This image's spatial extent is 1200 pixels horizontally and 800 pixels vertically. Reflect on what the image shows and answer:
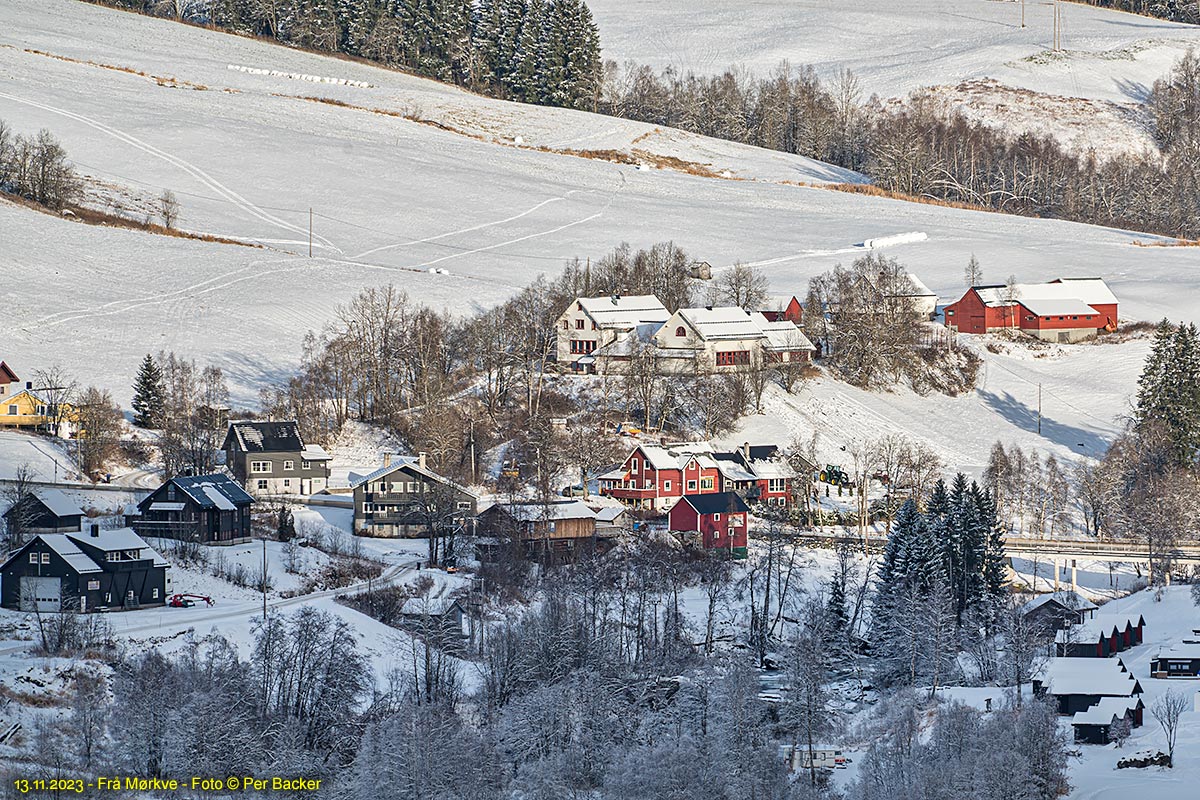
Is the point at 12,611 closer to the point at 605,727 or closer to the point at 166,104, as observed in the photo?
the point at 605,727

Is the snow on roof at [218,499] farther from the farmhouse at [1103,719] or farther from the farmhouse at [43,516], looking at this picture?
the farmhouse at [1103,719]

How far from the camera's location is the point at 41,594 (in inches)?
2095

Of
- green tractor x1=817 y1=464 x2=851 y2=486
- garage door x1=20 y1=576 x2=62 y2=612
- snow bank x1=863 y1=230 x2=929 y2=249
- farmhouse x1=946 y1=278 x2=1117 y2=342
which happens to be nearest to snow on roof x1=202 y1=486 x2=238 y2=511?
garage door x1=20 y1=576 x2=62 y2=612

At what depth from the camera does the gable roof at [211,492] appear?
206ft

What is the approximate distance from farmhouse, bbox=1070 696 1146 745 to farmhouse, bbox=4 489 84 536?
32.4m

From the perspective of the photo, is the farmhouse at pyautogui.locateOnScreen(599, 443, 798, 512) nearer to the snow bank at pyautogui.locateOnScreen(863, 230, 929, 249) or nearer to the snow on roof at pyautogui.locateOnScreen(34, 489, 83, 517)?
the snow on roof at pyautogui.locateOnScreen(34, 489, 83, 517)

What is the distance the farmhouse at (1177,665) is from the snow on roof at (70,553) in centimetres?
3095

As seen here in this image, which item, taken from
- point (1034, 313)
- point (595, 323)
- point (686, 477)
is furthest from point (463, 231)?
point (686, 477)

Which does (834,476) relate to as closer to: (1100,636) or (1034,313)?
(1100,636)

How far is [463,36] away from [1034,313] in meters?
86.6

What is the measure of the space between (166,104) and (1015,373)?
7373 centimetres

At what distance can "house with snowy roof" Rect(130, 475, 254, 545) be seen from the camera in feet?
205

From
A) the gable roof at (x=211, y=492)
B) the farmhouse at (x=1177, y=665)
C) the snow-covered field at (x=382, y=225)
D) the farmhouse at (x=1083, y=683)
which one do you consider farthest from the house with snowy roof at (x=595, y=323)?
the farmhouse at (x=1083, y=683)

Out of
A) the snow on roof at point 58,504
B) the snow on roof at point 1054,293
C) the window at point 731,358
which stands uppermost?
the snow on roof at point 1054,293
